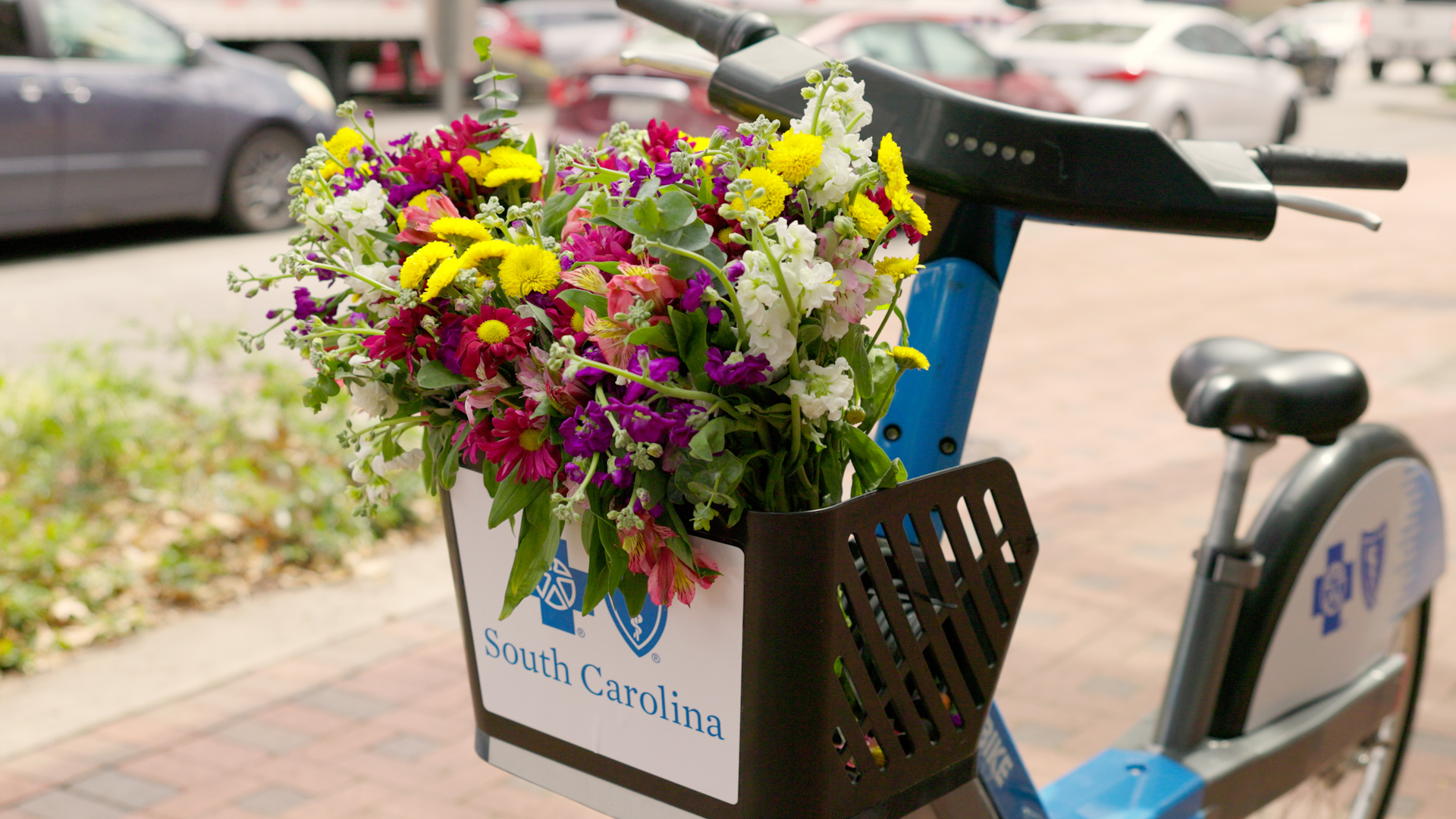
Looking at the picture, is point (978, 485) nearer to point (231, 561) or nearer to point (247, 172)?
point (231, 561)

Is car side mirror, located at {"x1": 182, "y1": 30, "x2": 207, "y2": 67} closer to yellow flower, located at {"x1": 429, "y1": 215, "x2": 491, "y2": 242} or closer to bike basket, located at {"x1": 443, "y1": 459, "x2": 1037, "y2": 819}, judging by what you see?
bike basket, located at {"x1": 443, "y1": 459, "x2": 1037, "y2": 819}

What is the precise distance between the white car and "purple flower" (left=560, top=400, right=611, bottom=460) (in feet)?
38.7

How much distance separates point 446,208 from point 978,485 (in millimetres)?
540

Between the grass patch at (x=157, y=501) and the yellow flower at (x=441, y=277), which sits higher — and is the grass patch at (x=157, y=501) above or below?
below

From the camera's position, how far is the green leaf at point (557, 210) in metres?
1.20

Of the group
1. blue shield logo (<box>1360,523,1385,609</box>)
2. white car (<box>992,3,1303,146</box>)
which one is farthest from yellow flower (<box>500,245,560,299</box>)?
white car (<box>992,3,1303,146</box>)

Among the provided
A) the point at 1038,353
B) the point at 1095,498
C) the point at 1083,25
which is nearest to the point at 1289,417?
the point at 1095,498

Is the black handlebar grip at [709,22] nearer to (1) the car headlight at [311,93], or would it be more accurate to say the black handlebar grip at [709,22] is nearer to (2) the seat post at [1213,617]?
(2) the seat post at [1213,617]

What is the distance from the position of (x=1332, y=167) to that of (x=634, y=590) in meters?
1.10

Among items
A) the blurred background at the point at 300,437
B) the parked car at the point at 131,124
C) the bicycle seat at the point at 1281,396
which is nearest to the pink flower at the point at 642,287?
the blurred background at the point at 300,437

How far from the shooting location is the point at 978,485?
1.22m

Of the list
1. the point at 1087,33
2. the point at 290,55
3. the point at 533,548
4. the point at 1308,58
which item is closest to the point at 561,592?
the point at 533,548

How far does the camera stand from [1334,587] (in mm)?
2295

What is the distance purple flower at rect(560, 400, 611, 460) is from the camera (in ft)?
3.44
